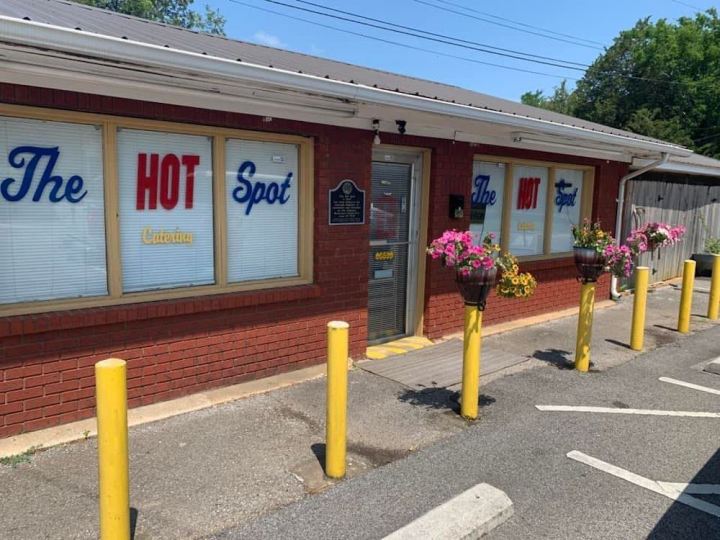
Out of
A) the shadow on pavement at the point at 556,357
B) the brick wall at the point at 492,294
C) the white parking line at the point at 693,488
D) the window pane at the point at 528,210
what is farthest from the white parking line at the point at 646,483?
the window pane at the point at 528,210

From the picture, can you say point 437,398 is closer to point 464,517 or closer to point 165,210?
point 464,517

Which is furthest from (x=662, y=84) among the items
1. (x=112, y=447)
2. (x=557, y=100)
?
(x=112, y=447)

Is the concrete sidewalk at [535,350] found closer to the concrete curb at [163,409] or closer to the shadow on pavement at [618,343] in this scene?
the shadow on pavement at [618,343]

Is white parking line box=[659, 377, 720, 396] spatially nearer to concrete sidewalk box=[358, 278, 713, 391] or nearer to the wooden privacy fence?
concrete sidewalk box=[358, 278, 713, 391]

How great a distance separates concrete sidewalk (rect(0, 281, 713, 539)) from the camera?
9.98ft

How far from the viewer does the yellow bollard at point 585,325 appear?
5707 mm

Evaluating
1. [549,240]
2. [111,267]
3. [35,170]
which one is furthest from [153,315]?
[549,240]

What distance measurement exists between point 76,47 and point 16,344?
2.06m

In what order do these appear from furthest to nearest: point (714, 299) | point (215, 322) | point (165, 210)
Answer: point (714, 299) < point (215, 322) < point (165, 210)

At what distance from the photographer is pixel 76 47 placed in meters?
3.01

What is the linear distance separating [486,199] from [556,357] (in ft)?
7.50

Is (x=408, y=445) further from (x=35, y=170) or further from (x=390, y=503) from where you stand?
(x=35, y=170)

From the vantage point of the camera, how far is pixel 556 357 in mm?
6293

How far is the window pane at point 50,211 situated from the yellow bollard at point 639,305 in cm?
570
